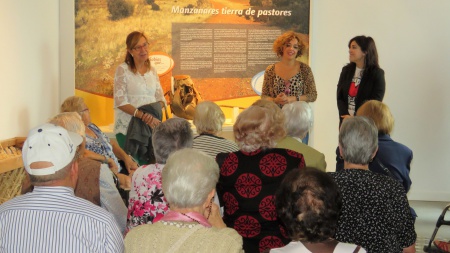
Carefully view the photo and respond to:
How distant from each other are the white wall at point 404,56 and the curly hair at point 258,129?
484 cm

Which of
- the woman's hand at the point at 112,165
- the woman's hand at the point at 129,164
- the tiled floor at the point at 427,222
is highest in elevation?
the woman's hand at the point at 112,165

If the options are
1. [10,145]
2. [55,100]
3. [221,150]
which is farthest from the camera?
[55,100]

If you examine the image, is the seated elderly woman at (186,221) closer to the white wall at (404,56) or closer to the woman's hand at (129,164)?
the woman's hand at (129,164)

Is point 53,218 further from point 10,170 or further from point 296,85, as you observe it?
point 296,85

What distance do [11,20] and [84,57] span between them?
6.47 feet

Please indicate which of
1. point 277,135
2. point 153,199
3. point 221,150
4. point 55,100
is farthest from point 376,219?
point 55,100

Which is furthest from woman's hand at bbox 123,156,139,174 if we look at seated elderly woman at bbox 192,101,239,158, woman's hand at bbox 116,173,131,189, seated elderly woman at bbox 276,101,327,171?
seated elderly woman at bbox 276,101,327,171

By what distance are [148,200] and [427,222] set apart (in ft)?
15.2

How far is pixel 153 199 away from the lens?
385 cm

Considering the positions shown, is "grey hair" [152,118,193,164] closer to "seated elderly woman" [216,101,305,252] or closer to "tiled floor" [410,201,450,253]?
"seated elderly woman" [216,101,305,252]

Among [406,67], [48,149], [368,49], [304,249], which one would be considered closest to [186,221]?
[304,249]

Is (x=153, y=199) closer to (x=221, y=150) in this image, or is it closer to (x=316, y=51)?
(x=221, y=150)

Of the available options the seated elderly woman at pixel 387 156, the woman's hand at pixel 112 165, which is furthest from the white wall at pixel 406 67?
the seated elderly woman at pixel 387 156

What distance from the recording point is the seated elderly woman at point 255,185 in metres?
3.72
